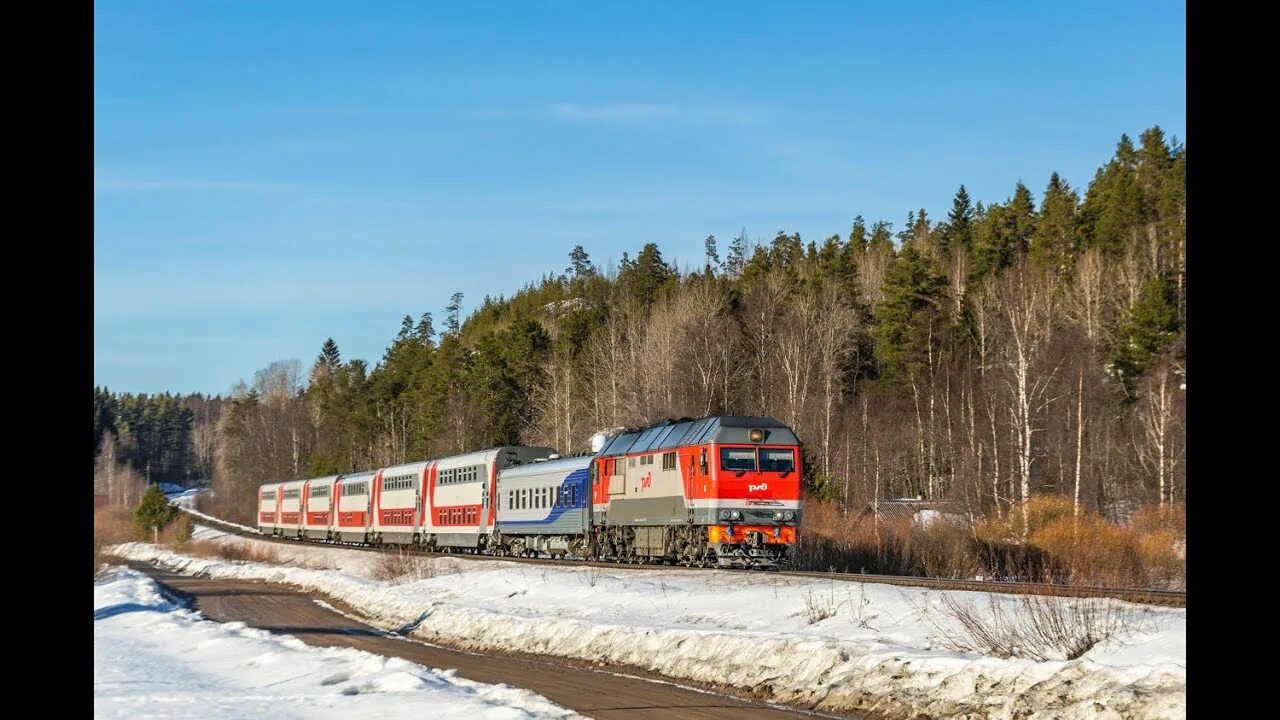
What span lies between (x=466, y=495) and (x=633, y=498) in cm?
1628

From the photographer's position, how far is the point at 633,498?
32031 millimetres

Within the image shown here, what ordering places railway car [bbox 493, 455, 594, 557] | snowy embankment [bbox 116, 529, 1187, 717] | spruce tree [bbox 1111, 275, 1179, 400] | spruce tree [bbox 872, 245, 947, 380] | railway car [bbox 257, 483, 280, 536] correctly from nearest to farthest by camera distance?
snowy embankment [bbox 116, 529, 1187, 717], railway car [bbox 493, 455, 594, 557], spruce tree [bbox 1111, 275, 1179, 400], spruce tree [bbox 872, 245, 947, 380], railway car [bbox 257, 483, 280, 536]

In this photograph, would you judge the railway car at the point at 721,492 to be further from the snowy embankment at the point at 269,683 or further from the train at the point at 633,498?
the snowy embankment at the point at 269,683

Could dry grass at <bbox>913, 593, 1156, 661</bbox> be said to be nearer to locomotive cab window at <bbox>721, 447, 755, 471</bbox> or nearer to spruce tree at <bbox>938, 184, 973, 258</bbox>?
locomotive cab window at <bbox>721, 447, 755, 471</bbox>

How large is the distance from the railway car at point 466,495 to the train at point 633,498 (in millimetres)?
50

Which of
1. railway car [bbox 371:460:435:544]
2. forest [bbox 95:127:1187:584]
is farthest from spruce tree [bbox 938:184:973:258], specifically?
railway car [bbox 371:460:435:544]

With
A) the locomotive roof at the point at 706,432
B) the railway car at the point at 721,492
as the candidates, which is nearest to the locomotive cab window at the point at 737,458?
the railway car at the point at 721,492

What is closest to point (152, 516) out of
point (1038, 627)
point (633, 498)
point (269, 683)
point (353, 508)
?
point (353, 508)

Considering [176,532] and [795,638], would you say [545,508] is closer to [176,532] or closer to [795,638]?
[795,638]

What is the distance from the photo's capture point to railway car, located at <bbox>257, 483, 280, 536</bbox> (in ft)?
259

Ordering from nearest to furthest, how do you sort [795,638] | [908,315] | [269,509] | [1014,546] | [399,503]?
1. [795,638]
2. [1014,546]
3. [399,503]
4. [908,315]
5. [269,509]

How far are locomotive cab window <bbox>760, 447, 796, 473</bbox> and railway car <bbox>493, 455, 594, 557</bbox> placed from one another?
780 cm
